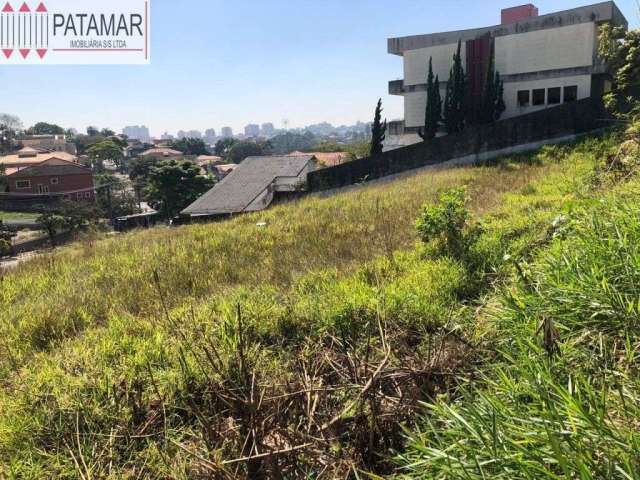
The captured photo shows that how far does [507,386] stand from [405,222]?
545 centimetres

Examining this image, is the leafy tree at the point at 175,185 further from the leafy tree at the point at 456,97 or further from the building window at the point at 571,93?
the building window at the point at 571,93

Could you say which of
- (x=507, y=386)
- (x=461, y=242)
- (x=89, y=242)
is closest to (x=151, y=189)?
(x=89, y=242)

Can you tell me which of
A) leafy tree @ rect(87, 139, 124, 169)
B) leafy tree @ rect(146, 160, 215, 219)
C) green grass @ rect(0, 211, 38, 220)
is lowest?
green grass @ rect(0, 211, 38, 220)

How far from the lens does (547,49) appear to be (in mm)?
21250

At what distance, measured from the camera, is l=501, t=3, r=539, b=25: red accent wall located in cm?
2583

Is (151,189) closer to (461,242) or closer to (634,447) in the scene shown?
(461,242)

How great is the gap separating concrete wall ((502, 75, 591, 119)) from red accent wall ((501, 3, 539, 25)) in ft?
18.5

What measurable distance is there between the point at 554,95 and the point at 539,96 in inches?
29.4

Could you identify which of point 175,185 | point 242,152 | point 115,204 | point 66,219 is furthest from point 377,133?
point 242,152

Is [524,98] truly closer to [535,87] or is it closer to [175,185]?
[535,87]

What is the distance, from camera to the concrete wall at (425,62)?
24375 millimetres

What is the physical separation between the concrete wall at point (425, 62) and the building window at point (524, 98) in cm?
367

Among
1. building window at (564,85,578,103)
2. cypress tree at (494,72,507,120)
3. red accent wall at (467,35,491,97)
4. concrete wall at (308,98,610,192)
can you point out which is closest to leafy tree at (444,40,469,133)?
red accent wall at (467,35,491,97)

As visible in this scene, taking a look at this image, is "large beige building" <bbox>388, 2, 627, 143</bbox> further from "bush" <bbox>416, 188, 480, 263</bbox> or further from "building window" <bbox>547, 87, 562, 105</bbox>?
"bush" <bbox>416, 188, 480, 263</bbox>
